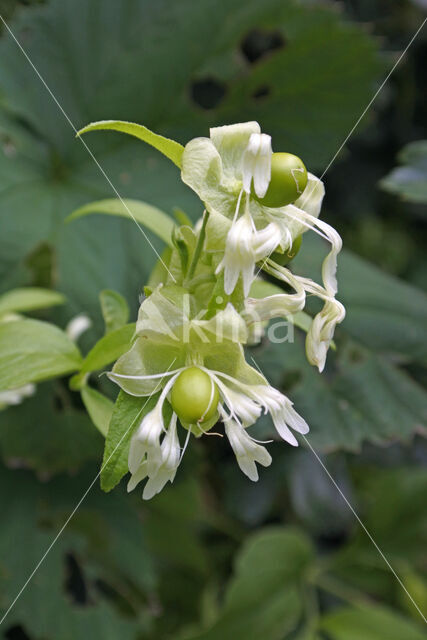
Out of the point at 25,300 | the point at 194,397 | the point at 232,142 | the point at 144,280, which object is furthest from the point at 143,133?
the point at 144,280

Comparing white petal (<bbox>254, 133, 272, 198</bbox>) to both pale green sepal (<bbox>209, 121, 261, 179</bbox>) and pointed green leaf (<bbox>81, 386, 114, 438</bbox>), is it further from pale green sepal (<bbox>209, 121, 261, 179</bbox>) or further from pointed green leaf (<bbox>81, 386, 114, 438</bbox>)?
pointed green leaf (<bbox>81, 386, 114, 438</bbox>)

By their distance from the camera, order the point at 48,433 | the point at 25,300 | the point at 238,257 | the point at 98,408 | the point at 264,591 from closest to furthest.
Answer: the point at 238,257 < the point at 98,408 < the point at 25,300 < the point at 48,433 < the point at 264,591

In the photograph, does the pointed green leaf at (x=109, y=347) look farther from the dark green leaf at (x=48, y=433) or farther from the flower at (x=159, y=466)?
the dark green leaf at (x=48, y=433)

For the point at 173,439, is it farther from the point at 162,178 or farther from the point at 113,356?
the point at 162,178

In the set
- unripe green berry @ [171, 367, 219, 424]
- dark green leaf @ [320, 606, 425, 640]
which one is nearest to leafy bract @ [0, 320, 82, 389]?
unripe green berry @ [171, 367, 219, 424]

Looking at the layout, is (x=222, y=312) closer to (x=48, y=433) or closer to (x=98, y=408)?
(x=98, y=408)

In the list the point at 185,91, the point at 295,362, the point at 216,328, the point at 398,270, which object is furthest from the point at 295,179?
the point at 398,270

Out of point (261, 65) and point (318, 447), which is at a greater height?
point (261, 65)
